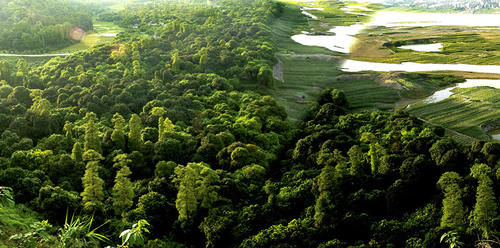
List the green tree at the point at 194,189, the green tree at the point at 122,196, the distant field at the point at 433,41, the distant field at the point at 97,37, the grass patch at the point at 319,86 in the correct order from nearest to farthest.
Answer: the green tree at the point at 194,189
the green tree at the point at 122,196
the grass patch at the point at 319,86
the distant field at the point at 433,41
the distant field at the point at 97,37

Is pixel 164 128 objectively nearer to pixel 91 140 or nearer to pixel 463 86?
pixel 91 140

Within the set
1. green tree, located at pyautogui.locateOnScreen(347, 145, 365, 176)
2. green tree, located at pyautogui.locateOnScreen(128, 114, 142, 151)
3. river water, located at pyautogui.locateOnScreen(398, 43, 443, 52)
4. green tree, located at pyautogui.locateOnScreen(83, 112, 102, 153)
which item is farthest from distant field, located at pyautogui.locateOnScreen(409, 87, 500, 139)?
green tree, located at pyautogui.locateOnScreen(83, 112, 102, 153)

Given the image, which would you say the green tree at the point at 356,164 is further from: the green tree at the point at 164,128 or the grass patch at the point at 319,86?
the grass patch at the point at 319,86

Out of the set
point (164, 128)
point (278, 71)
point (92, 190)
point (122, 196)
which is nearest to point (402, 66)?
point (278, 71)

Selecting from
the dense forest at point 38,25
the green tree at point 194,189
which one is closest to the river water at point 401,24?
the green tree at point 194,189

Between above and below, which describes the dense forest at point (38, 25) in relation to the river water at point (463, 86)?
above

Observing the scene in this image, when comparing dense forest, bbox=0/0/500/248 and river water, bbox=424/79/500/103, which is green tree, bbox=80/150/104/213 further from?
river water, bbox=424/79/500/103

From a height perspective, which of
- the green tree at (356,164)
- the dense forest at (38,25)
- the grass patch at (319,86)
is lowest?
the grass patch at (319,86)
